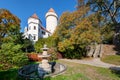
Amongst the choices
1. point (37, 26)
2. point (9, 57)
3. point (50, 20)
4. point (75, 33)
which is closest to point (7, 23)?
point (37, 26)

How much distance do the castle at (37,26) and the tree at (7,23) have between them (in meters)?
10.9

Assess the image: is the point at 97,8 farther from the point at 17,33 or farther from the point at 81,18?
the point at 17,33

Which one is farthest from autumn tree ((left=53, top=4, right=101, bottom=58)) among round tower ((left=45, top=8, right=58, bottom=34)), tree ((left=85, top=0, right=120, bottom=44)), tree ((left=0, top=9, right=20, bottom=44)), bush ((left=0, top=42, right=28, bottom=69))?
round tower ((left=45, top=8, right=58, bottom=34))

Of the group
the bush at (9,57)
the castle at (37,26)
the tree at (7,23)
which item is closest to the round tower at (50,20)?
the castle at (37,26)

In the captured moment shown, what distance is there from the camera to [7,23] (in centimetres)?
3180

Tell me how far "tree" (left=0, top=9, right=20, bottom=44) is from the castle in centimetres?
1094

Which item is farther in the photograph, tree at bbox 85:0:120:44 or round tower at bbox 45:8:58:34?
round tower at bbox 45:8:58:34

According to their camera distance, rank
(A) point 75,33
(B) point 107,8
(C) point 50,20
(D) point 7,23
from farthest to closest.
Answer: (C) point 50,20 → (D) point 7,23 → (A) point 75,33 → (B) point 107,8

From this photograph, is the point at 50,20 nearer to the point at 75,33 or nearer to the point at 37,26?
the point at 37,26

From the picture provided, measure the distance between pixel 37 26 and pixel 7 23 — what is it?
1400 centimetres

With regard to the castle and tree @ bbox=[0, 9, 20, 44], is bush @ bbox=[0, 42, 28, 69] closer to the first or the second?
tree @ bbox=[0, 9, 20, 44]

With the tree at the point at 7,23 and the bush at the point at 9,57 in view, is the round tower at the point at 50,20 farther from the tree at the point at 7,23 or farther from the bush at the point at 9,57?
the bush at the point at 9,57

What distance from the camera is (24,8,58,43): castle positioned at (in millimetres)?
44469

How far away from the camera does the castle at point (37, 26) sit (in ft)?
146
